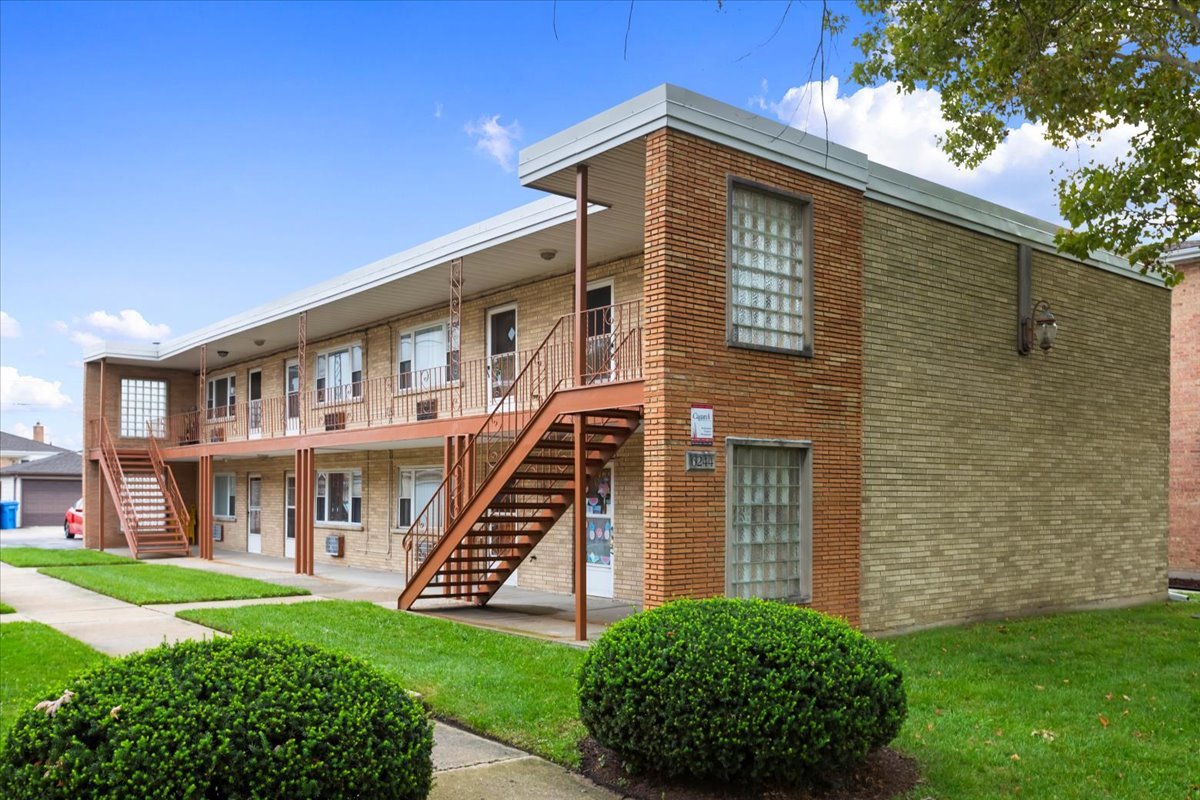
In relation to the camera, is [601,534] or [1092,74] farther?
[601,534]

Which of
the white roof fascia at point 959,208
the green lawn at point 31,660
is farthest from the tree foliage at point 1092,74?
the green lawn at point 31,660

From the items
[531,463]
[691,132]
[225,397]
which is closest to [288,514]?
[225,397]

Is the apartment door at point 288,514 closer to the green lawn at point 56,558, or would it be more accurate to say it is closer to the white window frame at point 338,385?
the white window frame at point 338,385

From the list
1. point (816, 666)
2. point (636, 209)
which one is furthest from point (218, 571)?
point (816, 666)

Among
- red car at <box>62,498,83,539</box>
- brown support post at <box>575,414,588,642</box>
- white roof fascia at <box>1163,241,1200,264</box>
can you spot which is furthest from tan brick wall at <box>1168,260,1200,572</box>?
red car at <box>62,498,83,539</box>

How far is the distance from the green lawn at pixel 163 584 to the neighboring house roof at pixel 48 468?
93.7ft

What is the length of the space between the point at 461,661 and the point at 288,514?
57.7 ft

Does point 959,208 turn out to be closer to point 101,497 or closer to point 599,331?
point 599,331

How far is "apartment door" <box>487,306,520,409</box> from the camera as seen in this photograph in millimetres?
18297

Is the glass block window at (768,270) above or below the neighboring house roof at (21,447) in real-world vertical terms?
above

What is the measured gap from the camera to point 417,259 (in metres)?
17.4

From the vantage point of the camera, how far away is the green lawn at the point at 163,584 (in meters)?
15.9

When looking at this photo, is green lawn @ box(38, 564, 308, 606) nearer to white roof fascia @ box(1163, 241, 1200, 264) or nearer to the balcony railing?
the balcony railing

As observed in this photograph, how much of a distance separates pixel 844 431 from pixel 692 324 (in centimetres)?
274
